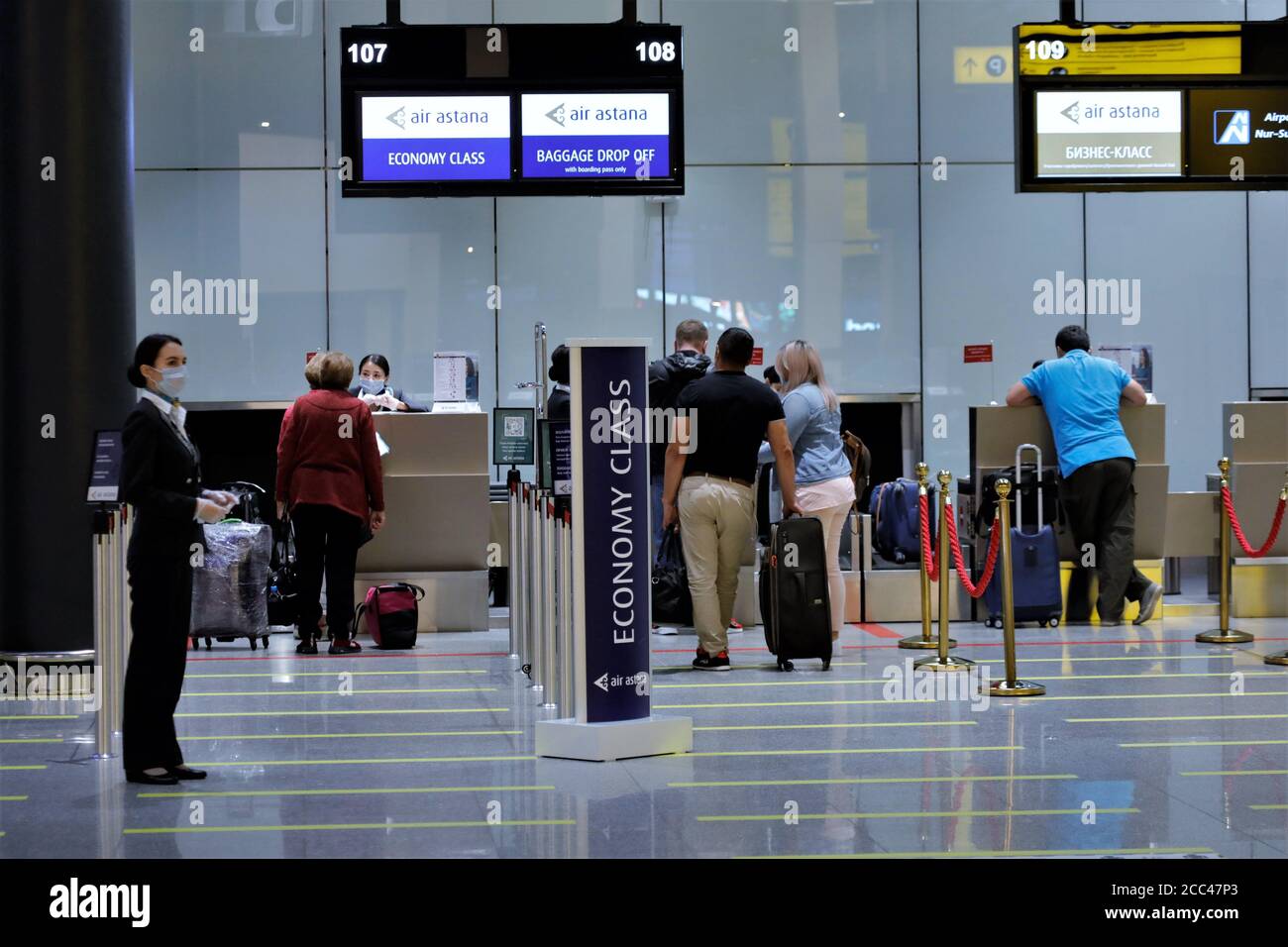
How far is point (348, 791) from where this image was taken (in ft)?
19.4

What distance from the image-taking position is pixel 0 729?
748cm

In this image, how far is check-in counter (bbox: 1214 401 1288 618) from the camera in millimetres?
11445

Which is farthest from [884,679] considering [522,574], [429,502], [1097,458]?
[429,502]

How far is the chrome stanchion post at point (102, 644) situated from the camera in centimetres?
675

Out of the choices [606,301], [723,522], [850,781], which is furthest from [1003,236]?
[850,781]

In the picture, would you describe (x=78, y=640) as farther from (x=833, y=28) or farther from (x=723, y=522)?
(x=833, y=28)

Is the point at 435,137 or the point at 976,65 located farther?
the point at 976,65

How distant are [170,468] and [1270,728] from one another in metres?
4.72

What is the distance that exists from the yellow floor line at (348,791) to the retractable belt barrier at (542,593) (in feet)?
3.06

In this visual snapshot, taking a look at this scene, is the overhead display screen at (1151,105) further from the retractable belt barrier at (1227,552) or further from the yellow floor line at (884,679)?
the yellow floor line at (884,679)

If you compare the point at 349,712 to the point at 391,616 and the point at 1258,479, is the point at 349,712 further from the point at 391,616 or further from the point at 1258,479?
the point at 1258,479

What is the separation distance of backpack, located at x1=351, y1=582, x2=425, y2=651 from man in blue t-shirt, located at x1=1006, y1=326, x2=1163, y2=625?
4196 mm

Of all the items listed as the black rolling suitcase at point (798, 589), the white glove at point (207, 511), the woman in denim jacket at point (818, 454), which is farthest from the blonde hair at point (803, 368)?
the white glove at point (207, 511)

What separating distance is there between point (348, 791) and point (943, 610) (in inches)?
154
